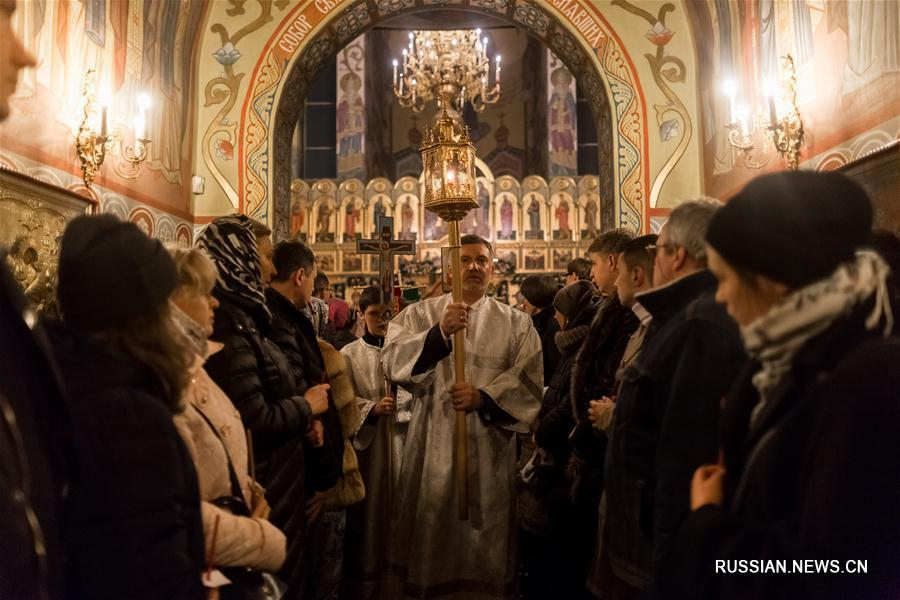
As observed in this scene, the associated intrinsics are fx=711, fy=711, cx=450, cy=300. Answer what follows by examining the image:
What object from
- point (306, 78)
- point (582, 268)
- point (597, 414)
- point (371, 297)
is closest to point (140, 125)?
point (306, 78)

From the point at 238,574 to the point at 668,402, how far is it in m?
1.19

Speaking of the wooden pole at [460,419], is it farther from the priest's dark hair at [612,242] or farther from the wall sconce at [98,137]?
the wall sconce at [98,137]

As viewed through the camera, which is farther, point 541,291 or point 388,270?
point 541,291

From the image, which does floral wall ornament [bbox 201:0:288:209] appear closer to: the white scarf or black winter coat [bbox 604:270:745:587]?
black winter coat [bbox 604:270:745:587]

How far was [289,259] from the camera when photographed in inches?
129

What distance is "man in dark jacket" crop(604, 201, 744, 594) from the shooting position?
1.75m

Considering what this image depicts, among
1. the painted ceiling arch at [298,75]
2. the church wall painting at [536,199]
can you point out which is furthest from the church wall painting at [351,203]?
the painted ceiling arch at [298,75]

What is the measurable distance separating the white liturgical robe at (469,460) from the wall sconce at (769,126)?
9.32 feet

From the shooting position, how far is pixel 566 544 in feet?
12.9

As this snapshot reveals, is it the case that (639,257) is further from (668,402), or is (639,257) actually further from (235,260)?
(235,260)

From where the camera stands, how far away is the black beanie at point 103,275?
4.87 ft

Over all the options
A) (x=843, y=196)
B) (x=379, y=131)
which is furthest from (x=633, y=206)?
(x=379, y=131)

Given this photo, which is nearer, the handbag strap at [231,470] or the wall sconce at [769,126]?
the handbag strap at [231,470]

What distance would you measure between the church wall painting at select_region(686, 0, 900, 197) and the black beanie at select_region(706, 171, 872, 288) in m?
4.06
